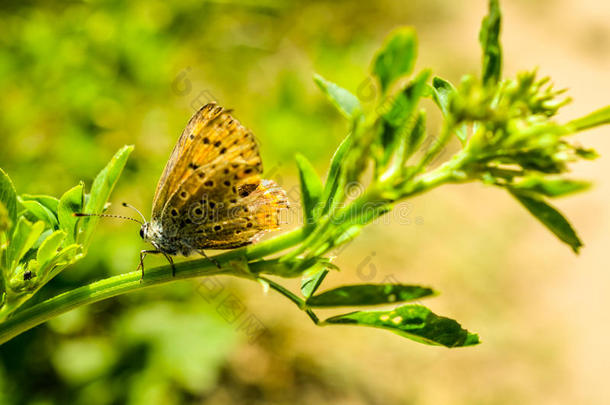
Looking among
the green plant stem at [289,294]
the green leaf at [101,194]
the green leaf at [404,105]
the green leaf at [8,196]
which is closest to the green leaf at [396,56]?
the green leaf at [404,105]

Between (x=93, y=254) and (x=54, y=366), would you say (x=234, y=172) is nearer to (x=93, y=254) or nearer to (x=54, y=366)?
(x=93, y=254)

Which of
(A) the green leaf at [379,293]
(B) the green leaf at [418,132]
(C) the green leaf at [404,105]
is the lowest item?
(A) the green leaf at [379,293]

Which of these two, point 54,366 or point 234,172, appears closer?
point 234,172

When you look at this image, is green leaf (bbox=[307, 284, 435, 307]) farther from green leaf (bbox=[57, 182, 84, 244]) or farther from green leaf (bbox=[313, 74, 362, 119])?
green leaf (bbox=[57, 182, 84, 244])

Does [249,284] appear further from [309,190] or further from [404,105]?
[404,105]

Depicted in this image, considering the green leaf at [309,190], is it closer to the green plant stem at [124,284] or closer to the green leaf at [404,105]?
the green plant stem at [124,284]

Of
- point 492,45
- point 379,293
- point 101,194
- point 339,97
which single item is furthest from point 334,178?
point 101,194

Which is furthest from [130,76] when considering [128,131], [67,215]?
[67,215]
